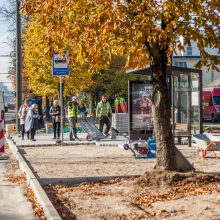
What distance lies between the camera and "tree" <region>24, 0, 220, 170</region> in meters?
9.45

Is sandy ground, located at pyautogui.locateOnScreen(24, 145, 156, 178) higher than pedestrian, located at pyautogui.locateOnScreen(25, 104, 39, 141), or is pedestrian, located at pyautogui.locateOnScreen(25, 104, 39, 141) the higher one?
pedestrian, located at pyautogui.locateOnScreen(25, 104, 39, 141)

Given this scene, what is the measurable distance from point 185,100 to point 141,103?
1461 mm

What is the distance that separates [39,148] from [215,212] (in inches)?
508

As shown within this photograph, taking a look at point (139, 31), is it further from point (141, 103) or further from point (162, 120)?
point (141, 103)

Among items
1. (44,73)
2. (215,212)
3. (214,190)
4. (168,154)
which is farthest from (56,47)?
(44,73)

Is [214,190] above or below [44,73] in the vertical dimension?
below

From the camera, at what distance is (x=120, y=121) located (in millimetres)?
23281

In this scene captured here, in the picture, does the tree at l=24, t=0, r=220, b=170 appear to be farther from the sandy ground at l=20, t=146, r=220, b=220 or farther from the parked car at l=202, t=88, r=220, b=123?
the parked car at l=202, t=88, r=220, b=123

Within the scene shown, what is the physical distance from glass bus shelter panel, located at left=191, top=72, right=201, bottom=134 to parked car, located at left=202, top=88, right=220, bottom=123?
33786 millimetres

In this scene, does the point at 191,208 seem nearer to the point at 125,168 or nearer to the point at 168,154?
the point at 168,154

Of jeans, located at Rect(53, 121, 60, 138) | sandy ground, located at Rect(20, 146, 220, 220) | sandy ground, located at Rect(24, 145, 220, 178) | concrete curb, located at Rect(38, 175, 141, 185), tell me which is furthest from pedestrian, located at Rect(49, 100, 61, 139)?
concrete curb, located at Rect(38, 175, 141, 185)

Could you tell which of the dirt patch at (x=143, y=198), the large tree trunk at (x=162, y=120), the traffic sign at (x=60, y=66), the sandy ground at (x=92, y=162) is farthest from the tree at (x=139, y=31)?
the traffic sign at (x=60, y=66)

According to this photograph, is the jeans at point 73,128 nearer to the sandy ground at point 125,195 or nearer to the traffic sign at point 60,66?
the traffic sign at point 60,66

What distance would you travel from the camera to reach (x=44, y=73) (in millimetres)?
36875
